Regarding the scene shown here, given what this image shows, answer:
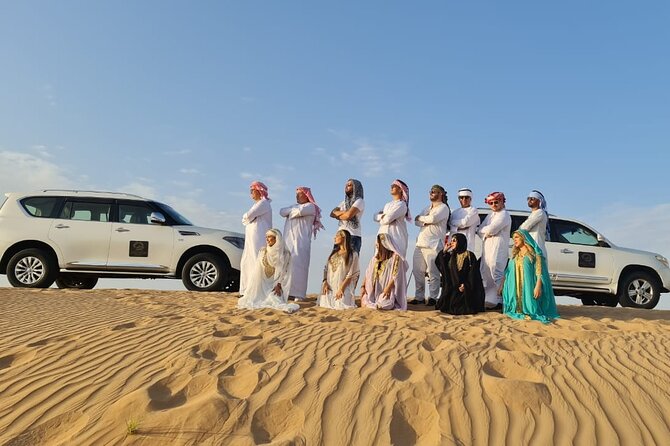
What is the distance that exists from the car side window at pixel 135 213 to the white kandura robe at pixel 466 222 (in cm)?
587

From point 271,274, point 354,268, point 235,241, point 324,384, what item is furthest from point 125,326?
point 235,241

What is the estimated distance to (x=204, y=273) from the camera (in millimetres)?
9305

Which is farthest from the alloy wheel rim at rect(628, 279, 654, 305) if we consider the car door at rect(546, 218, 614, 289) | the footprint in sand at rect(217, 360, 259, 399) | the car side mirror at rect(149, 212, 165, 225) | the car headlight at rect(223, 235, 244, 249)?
the car side mirror at rect(149, 212, 165, 225)

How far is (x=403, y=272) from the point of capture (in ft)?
24.8

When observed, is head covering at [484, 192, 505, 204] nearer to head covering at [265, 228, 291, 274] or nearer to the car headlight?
head covering at [265, 228, 291, 274]

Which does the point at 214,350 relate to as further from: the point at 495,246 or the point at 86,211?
the point at 86,211

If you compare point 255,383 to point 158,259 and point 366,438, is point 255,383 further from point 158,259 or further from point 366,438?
point 158,259

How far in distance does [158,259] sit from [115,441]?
23.5ft

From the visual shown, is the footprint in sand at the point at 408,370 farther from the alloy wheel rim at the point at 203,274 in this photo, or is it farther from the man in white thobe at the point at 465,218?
the alloy wheel rim at the point at 203,274

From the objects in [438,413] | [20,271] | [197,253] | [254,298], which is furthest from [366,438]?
[20,271]

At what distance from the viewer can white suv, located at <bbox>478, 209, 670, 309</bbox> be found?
9523 millimetres

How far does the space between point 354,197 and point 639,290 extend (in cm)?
662

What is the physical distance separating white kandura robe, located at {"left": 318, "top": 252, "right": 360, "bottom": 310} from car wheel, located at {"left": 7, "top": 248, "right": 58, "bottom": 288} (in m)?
5.54

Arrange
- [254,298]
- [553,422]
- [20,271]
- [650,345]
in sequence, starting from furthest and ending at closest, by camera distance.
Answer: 1. [20,271]
2. [254,298]
3. [650,345]
4. [553,422]
